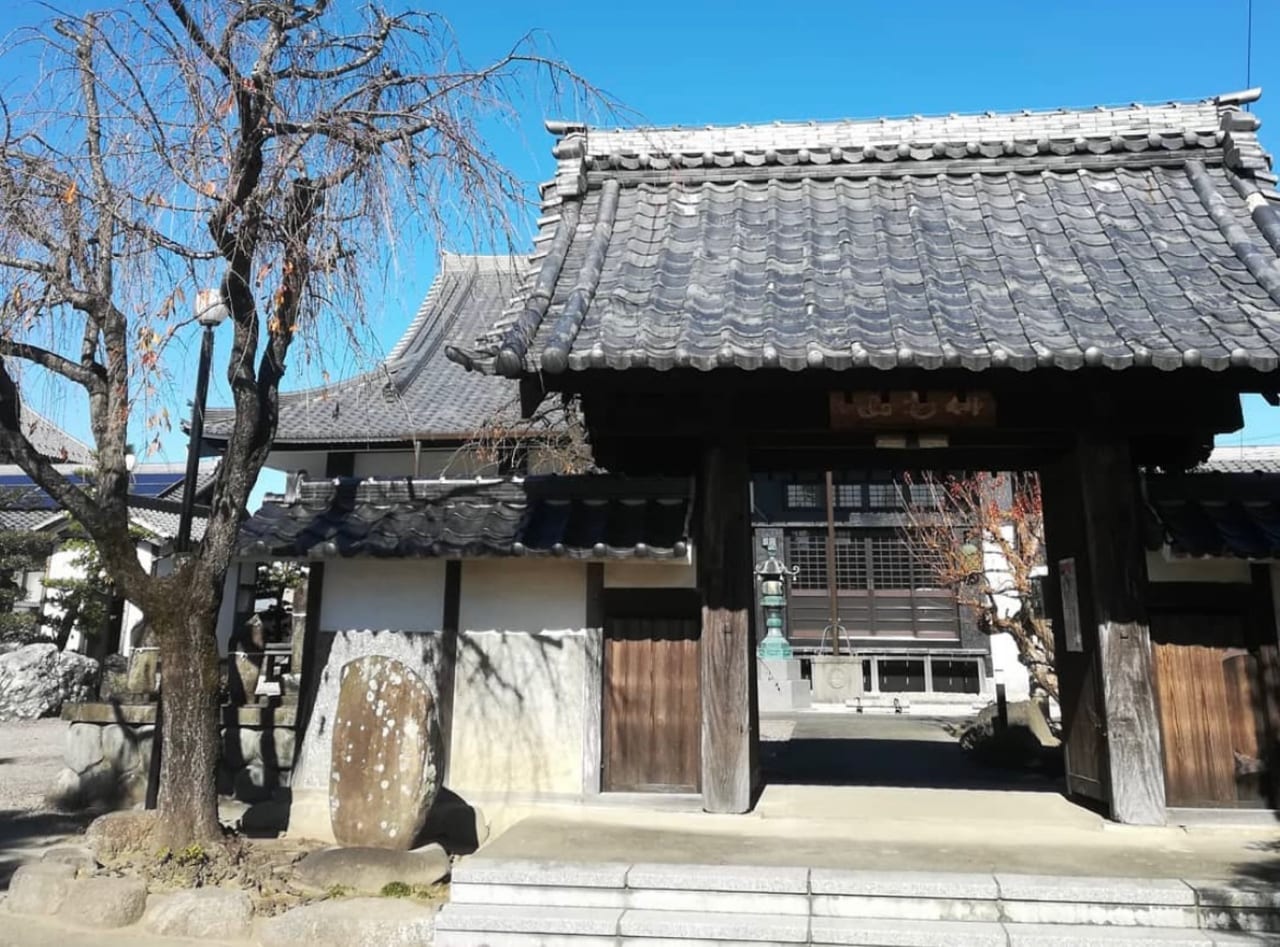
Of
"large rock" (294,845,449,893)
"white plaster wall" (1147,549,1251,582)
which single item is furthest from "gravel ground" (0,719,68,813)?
"white plaster wall" (1147,549,1251,582)

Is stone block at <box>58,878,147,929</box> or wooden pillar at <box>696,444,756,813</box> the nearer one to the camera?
stone block at <box>58,878,147,929</box>

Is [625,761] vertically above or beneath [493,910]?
above

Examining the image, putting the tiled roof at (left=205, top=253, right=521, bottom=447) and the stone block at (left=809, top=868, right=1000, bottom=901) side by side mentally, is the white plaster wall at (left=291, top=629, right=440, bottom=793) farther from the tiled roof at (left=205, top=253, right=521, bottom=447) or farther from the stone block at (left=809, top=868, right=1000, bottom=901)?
the tiled roof at (left=205, top=253, right=521, bottom=447)

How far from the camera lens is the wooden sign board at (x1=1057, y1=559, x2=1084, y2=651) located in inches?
266

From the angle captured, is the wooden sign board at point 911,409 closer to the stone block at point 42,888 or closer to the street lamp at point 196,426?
the street lamp at point 196,426

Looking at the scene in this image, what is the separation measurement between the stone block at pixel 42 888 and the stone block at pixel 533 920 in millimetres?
2696

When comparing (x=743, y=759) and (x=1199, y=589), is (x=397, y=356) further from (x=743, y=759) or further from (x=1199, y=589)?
(x=1199, y=589)

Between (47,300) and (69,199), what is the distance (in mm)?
737

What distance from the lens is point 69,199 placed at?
594 cm

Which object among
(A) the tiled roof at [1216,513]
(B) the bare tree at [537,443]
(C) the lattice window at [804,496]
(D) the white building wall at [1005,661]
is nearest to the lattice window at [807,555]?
(C) the lattice window at [804,496]

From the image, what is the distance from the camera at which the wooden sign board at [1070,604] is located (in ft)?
22.2

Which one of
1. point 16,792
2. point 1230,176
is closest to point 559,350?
point 1230,176

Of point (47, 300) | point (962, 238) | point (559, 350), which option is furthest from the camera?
point (962, 238)

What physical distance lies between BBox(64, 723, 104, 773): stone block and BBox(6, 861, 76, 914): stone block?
4.10 meters
